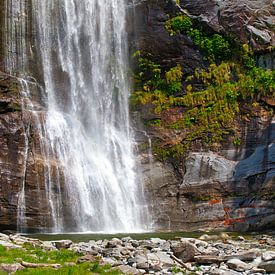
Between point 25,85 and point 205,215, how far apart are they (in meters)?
12.1

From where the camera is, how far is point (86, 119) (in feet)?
96.4

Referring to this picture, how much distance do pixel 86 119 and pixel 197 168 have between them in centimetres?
706

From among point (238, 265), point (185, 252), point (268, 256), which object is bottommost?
point (268, 256)

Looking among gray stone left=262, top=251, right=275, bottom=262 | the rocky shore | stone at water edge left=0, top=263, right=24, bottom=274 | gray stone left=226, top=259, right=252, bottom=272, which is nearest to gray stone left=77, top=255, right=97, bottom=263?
the rocky shore

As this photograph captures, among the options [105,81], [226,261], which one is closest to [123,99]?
[105,81]

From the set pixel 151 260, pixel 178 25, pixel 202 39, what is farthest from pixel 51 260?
pixel 178 25

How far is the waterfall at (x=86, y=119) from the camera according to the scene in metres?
25.5

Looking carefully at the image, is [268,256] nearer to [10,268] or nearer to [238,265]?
[238,265]

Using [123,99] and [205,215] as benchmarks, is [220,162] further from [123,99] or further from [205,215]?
[123,99]

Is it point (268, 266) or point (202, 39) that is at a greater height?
point (202, 39)

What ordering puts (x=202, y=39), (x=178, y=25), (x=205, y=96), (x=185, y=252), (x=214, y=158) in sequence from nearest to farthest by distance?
1. (x=185, y=252)
2. (x=214, y=158)
3. (x=205, y=96)
4. (x=202, y=39)
5. (x=178, y=25)

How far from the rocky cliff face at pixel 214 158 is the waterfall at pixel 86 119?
50.7 inches

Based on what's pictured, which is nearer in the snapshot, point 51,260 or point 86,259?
point 51,260

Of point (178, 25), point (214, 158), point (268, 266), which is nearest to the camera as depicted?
point (268, 266)
